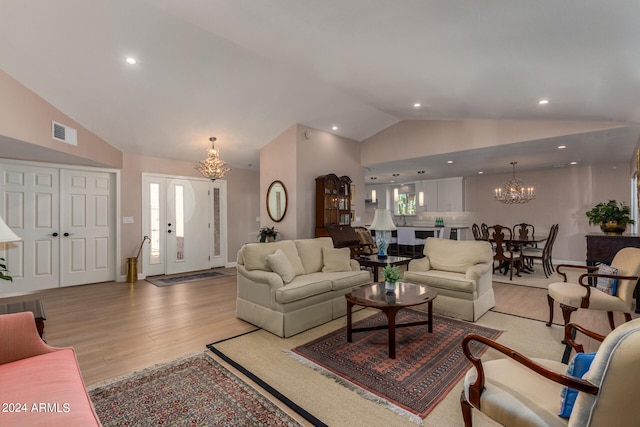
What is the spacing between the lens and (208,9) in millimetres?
2857

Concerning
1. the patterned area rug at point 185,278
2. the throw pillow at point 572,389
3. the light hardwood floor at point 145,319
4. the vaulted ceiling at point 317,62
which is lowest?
the light hardwood floor at point 145,319

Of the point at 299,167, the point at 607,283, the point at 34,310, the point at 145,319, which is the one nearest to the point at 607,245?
the point at 607,283

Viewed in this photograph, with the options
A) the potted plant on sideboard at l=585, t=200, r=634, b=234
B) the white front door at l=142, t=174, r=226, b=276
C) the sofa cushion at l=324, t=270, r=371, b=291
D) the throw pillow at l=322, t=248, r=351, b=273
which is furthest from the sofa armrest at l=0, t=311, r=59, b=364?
the potted plant on sideboard at l=585, t=200, r=634, b=234

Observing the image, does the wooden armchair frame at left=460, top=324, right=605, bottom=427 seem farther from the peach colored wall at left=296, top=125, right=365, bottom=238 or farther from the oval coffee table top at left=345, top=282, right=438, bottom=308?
the peach colored wall at left=296, top=125, right=365, bottom=238

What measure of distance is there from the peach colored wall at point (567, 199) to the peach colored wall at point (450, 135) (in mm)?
3920

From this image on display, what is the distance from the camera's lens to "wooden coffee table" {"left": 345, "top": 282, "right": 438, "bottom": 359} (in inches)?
106

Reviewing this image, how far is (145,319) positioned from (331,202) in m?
3.68

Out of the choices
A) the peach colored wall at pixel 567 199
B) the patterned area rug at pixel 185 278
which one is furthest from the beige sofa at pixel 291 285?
the peach colored wall at pixel 567 199

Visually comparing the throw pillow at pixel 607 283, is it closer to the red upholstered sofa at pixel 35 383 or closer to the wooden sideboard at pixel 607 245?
the wooden sideboard at pixel 607 245

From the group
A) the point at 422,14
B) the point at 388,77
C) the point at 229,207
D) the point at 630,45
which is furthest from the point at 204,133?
the point at 630,45

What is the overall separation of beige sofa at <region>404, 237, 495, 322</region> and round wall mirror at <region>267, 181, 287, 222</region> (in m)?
2.80

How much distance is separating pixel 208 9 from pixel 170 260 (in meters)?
5.28

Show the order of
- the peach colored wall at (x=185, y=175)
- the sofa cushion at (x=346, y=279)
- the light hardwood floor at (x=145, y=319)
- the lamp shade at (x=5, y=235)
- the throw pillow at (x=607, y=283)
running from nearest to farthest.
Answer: the lamp shade at (x=5, y=235), the light hardwood floor at (x=145, y=319), the throw pillow at (x=607, y=283), the sofa cushion at (x=346, y=279), the peach colored wall at (x=185, y=175)

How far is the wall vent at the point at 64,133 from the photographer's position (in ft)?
14.4
